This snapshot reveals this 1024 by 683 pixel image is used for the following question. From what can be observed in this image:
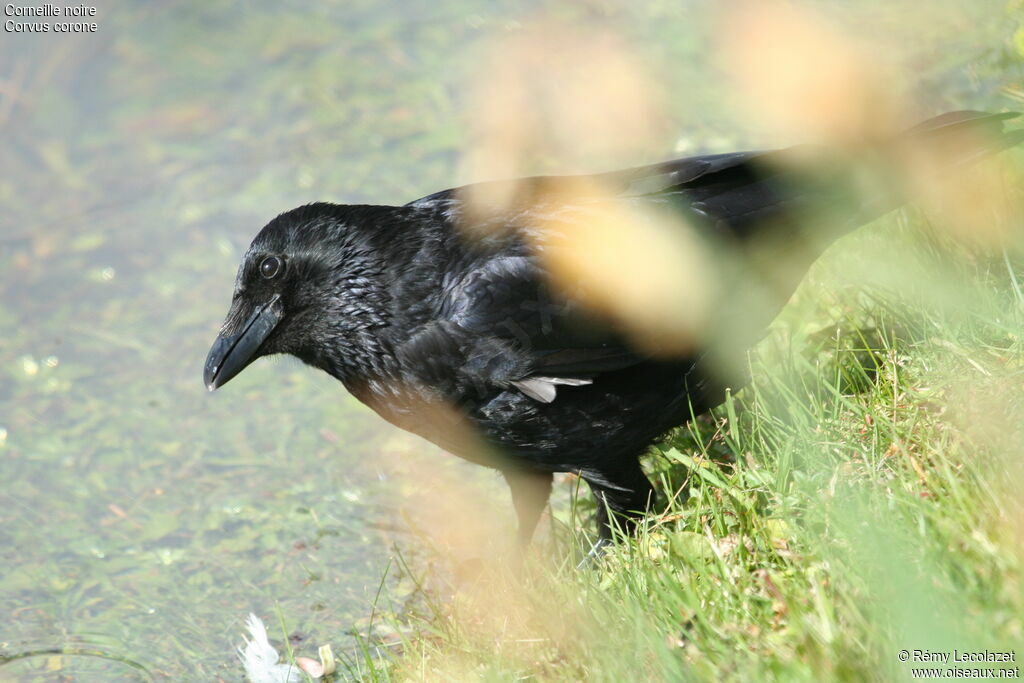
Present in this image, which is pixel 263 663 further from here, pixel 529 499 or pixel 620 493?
pixel 620 493

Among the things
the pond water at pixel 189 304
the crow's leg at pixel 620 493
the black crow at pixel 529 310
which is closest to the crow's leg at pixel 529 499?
the black crow at pixel 529 310

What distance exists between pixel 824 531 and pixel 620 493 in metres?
1.04

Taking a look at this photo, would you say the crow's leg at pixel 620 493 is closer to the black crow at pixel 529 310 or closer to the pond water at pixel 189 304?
the black crow at pixel 529 310

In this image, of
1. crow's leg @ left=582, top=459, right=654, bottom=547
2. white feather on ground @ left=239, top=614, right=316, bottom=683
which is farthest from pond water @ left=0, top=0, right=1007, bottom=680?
crow's leg @ left=582, top=459, right=654, bottom=547

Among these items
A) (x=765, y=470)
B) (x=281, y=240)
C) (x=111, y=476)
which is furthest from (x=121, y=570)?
(x=765, y=470)

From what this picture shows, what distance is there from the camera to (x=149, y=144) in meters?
7.29

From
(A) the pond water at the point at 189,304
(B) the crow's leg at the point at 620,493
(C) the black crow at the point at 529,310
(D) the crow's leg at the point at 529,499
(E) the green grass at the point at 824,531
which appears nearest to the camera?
(E) the green grass at the point at 824,531

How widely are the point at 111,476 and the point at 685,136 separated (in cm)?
349

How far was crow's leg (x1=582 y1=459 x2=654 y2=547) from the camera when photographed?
3.88 metres

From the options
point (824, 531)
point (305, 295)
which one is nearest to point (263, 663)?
point (305, 295)

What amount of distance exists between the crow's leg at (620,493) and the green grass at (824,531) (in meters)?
0.08

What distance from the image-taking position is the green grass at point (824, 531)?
2.40 metres

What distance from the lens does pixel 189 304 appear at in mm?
6090

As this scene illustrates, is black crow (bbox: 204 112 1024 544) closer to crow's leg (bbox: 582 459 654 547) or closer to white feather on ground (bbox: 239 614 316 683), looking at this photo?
crow's leg (bbox: 582 459 654 547)
